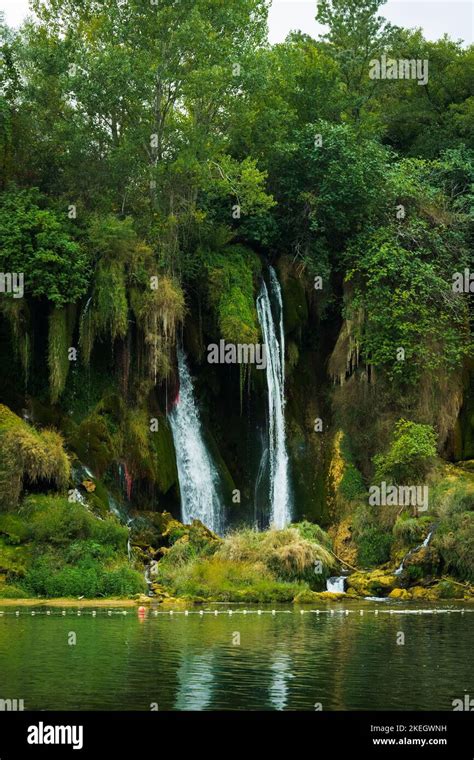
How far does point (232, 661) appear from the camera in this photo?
15.9m

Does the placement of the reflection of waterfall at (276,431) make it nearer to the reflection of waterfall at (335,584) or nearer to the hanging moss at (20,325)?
the reflection of waterfall at (335,584)

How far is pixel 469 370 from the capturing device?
36812 mm

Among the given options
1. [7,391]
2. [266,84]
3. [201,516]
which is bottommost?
[201,516]

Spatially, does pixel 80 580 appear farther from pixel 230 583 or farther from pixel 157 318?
pixel 157 318

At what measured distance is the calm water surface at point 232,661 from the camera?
13.0 m

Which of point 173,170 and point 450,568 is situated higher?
point 173,170

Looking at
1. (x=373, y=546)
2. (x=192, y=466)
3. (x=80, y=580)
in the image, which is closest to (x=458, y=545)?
(x=373, y=546)

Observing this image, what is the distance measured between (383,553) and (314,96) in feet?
60.1
